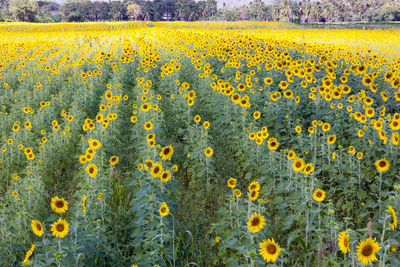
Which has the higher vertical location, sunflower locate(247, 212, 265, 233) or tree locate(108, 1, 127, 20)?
tree locate(108, 1, 127, 20)

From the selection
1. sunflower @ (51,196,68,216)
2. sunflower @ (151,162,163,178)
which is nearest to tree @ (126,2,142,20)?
sunflower @ (151,162,163,178)

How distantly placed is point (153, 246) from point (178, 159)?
276 cm

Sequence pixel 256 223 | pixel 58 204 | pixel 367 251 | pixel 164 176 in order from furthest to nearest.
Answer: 1. pixel 164 176
2. pixel 58 204
3. pixel 256 223
4. pixel 367 251

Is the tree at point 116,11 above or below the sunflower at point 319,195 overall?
above

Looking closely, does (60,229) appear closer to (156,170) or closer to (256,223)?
(156,170)

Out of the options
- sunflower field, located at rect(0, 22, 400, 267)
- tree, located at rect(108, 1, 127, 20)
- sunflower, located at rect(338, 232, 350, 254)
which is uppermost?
tree, located at rect(108, 1, 127, 20)

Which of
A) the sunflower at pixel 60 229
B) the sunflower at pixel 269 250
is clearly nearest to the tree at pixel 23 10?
the sunflower at pixel 60 229

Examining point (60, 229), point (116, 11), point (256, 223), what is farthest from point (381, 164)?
point (116, 11)

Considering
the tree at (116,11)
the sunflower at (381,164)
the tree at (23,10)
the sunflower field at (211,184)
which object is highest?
the tree at (116,11)

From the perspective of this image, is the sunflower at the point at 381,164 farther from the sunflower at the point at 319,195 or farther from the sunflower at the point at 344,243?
the sunflower at the point at 344,243

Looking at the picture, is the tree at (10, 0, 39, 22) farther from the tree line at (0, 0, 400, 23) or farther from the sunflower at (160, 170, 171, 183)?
the sunflower at (160, 170, 171, 183)

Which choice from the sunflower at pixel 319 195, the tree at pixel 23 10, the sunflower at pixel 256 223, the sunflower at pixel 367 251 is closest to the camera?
the sunflower at pixel 367 251

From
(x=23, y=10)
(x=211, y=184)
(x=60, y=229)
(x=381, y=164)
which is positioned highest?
(x=23, y=10)

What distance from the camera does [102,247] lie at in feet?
10.1
